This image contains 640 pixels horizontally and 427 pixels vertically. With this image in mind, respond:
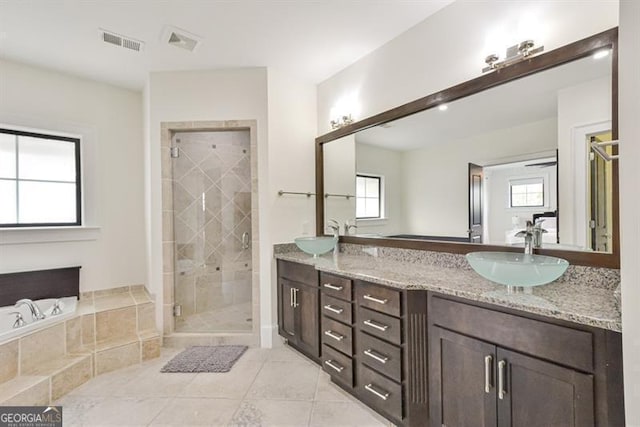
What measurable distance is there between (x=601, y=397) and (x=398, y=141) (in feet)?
6.10

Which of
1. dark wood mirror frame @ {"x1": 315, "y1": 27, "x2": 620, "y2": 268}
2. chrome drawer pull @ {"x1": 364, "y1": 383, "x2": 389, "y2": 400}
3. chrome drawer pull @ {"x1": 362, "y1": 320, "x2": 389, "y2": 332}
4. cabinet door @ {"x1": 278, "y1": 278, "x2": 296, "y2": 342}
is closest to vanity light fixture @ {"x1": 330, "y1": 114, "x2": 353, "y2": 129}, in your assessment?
dark wood mirror frame @ {"x1": 315, "y1": 27, "x2": 620, "y2": 268}

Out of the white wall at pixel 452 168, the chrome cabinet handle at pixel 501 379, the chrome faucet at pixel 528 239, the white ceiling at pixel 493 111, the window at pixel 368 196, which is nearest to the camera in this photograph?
the chrome cabinet handle at pixel 501 379

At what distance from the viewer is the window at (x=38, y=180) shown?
2.71m

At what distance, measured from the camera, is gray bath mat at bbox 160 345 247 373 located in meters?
2.40

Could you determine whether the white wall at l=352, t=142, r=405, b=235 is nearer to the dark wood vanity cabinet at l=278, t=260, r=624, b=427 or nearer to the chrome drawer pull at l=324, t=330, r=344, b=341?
the dark wood vanity cabinet at l=278, t=260, r=624, b=427

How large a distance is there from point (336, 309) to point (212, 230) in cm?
168

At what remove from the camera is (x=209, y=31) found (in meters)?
2.26

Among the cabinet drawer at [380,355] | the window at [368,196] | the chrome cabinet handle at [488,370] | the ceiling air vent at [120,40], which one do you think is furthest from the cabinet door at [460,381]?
the ceiling air vent at [120,40]

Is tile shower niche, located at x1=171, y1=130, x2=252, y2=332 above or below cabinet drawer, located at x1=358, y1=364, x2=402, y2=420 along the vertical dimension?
above

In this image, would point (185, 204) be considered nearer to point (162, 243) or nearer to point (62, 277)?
point (162, 243)

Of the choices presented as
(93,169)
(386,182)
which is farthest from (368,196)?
(93,169)

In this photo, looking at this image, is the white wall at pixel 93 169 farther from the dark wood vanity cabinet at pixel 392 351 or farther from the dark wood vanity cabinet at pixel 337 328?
the dark wood vanity cabinet at pixel 392 351

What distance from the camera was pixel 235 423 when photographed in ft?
5.82

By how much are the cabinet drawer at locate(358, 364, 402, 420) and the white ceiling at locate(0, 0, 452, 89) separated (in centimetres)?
233
